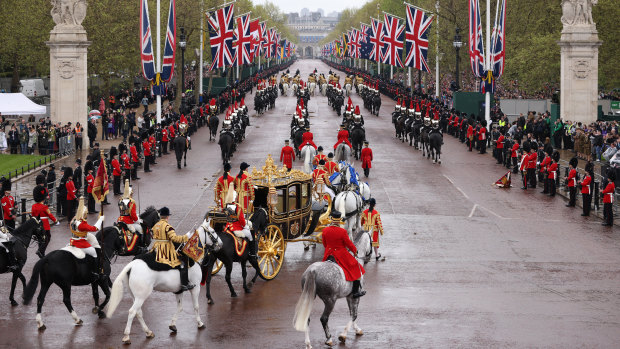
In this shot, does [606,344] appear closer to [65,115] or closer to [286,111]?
[65,115]

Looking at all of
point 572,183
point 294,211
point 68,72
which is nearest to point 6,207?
point 294,211

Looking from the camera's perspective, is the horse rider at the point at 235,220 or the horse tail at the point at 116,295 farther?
the horse rider at the point at 235,220

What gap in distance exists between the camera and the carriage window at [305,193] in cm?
1819

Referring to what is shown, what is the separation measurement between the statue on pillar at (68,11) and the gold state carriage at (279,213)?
2414 centimetres

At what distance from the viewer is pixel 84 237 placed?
1388cm

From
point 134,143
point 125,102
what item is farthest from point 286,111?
point 134,143

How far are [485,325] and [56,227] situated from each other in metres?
12.9

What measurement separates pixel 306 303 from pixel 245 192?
474 cm

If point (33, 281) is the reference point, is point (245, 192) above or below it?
above

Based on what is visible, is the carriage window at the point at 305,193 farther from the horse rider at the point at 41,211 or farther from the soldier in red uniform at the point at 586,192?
the soldier in red uniform at the point at 586,192

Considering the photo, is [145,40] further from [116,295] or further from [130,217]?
[116,295]

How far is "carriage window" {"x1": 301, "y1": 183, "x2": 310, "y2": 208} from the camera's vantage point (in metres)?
18.2

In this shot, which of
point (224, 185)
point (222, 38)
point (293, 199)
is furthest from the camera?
point (222, 38)

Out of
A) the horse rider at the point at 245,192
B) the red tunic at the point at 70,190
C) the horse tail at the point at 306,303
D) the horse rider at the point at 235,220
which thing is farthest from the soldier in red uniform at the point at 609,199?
the red tunic at the point at 70,190
